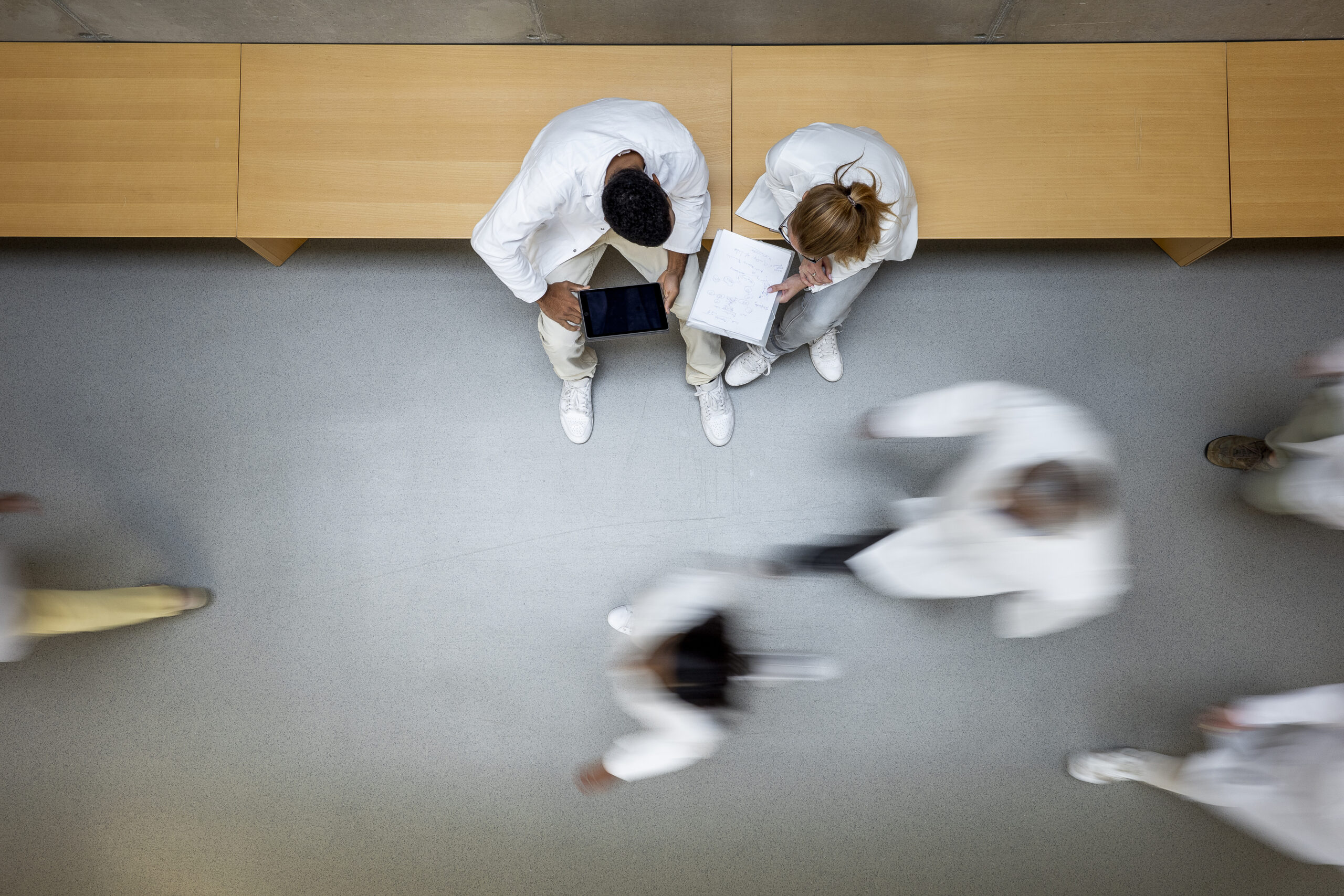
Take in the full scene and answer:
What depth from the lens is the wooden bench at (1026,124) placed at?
2434 millimetres

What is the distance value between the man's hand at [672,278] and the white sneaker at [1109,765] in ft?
7.51

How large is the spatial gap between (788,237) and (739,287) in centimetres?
33

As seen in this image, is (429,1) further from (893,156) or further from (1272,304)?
(1272,304)

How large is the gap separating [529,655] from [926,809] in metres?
1.63

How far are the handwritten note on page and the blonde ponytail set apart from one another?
40cm

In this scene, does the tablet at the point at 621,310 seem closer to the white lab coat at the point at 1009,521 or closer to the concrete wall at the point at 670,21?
the white lab coat at the point at 1009,521

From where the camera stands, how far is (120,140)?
2.47 m

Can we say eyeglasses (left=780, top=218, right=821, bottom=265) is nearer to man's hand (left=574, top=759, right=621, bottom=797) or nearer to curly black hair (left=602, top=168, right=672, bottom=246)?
curly black hair (left=602, top=168, right=672, bottom=246)

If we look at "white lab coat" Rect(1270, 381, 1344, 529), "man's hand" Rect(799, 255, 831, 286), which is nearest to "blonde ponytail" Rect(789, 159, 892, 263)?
"man's hand" Rect(799, 255, 831, 286)

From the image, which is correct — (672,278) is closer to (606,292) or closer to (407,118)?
(606,292)

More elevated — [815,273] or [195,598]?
[815,273]

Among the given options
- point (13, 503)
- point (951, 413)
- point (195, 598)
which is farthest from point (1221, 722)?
point (13, 503)

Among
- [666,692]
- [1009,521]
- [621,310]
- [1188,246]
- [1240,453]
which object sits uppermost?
[1188,246]

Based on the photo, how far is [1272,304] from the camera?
2.88m
